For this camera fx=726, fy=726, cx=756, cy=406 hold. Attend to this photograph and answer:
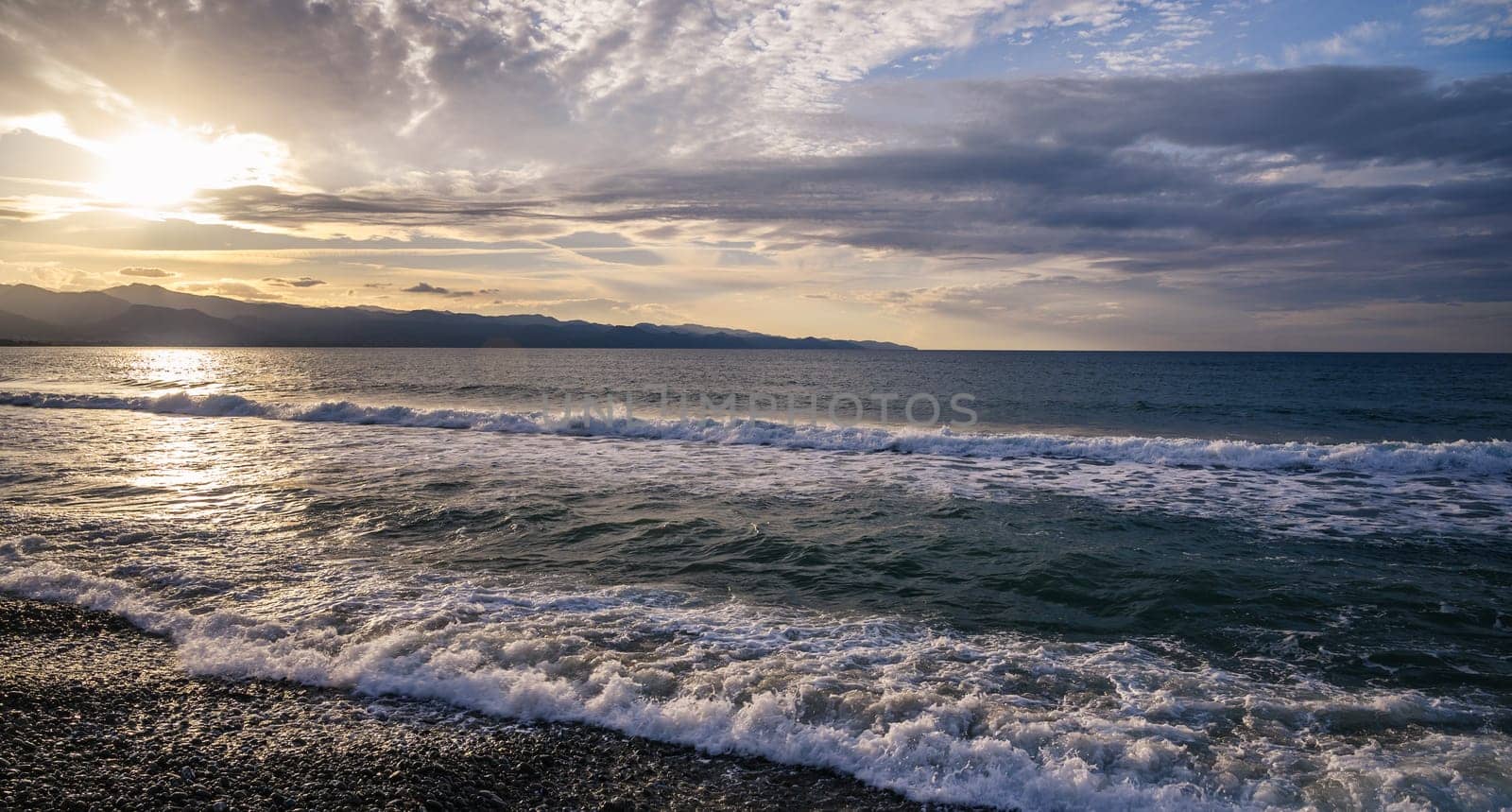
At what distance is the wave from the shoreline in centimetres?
1656

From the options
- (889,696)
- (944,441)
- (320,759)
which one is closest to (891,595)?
(889,696)

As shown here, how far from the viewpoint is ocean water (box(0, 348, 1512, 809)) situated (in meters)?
5.21

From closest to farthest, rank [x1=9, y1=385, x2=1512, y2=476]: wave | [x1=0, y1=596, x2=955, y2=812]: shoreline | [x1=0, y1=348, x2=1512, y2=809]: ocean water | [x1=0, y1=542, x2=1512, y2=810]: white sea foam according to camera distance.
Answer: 1. [x1=0, y1=596, x2=955, y2=812]: shoreline
2. [x1=0, y1=542, x2=1512, y2=810]: white sea foam
3. [x1=0, y1=348, x2=1512, y2=809]: ocean water
4. [x1=9, y1=385, x2=1512, y2=476]: wave

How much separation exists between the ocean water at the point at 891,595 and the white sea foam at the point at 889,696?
0.03 metres

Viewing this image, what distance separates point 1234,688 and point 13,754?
922 cm

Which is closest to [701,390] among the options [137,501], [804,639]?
[137,501]

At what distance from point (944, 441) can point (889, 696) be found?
1650cm

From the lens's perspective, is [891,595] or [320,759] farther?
[891,595]

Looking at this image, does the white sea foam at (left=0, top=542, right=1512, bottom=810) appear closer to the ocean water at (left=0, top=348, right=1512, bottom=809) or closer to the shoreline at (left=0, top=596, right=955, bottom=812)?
the ocean water at (left=0, top=348, right=1512, bottom=809)

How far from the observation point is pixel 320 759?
4.94m

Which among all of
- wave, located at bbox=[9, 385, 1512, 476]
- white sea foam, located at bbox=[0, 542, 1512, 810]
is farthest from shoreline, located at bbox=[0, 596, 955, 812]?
wave, located at bbox=[9, 385, 1512, 476]

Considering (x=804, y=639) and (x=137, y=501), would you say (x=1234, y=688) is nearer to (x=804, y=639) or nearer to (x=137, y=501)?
(x=804, y=639)

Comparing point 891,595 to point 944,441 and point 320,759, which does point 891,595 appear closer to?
point 320,759

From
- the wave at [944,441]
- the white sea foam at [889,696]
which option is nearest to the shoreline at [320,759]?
the white sea foam at [889,696]
